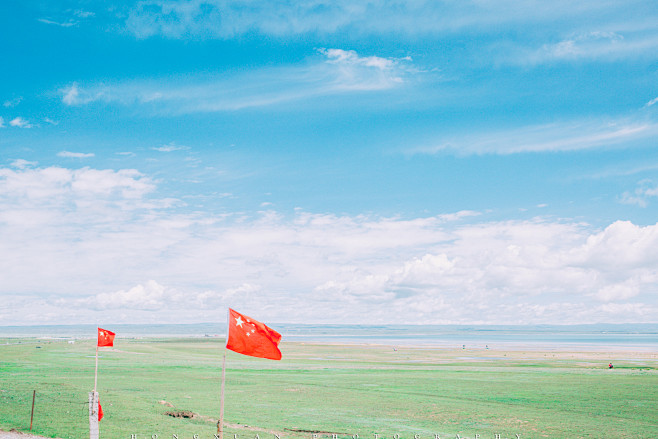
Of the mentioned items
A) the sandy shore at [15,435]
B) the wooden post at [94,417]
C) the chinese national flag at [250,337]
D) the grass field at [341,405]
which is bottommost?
the grass field at [341,405]

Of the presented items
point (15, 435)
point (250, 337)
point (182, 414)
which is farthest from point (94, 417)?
point (182, 414)

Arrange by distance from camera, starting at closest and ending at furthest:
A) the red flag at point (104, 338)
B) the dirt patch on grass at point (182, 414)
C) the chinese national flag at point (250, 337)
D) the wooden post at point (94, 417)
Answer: the chinese national flag at point (250, 337) < the wooden post at point (94, 417) < the red flag at point (104, 338) < the dirt patch on grass at point (182, 414)

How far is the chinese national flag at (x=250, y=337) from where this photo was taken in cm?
1730

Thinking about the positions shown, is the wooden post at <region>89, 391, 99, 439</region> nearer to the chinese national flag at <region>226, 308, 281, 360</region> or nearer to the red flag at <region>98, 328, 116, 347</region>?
the chinese national flag at <region>226, 308, 281, 360</region>

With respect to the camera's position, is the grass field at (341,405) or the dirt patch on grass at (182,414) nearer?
the grass field at (341,405)

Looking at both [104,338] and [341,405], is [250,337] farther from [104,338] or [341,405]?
[341,405]

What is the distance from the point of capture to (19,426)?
26312mm

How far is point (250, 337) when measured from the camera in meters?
17.6

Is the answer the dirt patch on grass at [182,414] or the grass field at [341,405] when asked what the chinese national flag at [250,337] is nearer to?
the grass field at [341,405]

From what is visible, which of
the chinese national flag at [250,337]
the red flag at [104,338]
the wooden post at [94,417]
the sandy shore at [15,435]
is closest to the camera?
the chinese national flag at [250,337]

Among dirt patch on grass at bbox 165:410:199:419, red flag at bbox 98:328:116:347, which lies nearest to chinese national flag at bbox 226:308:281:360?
red flag at bbox 98:328:116:347

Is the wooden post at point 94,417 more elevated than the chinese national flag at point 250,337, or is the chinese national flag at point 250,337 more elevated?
the chinese national flag at point 250,337

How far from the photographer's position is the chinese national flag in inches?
681

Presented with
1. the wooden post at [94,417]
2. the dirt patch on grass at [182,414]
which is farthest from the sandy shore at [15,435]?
the dirt patch on grass at [182,414]
